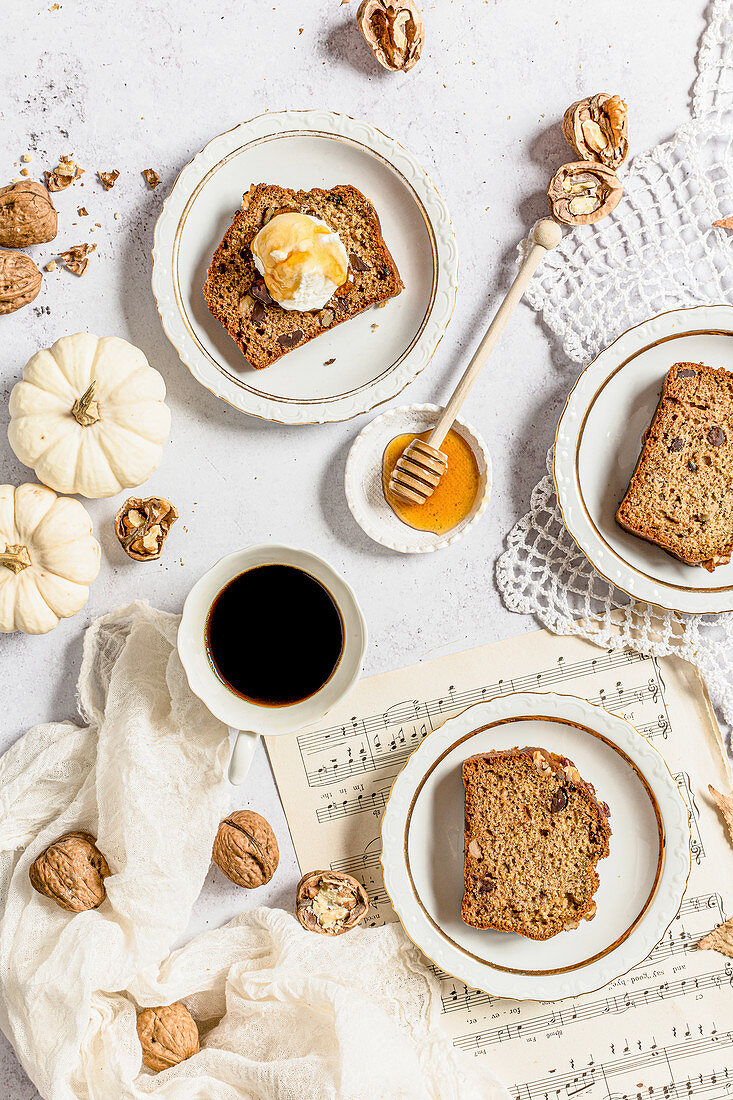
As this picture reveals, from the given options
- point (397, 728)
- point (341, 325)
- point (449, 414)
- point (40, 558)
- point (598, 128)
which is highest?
point (598, 128)

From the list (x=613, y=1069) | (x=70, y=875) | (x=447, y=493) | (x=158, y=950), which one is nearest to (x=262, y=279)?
(x=447, y=493)

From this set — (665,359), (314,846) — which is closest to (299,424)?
(665,359)

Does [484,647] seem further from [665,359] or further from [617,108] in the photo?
[617,108]

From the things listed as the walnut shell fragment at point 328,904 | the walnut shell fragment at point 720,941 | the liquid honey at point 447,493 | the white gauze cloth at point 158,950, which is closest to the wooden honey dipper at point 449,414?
the liquid honey at point 447,493

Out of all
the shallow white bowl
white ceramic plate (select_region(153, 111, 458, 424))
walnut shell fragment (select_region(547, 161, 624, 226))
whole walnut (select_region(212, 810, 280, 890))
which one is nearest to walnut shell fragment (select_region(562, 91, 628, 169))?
walnut shell fragment (select_region(547, 161, 624, 226))

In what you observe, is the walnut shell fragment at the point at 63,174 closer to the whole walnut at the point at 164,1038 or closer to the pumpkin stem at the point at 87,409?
the pumpkin stem at the point at 87,409

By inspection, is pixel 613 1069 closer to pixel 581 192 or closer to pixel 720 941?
pixel 720 941
